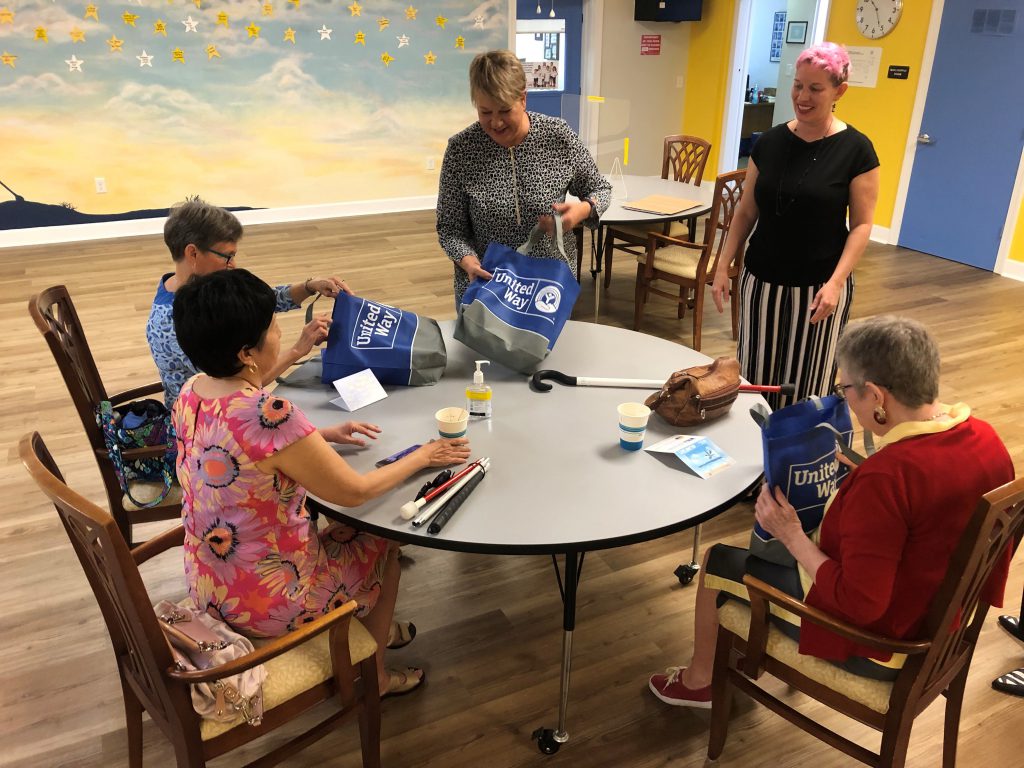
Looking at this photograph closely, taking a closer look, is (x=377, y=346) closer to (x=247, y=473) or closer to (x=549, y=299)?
(x=549, y=299)

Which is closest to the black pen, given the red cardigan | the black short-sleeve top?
the red cardigan

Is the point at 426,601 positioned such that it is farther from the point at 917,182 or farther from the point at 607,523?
the point at 917,182

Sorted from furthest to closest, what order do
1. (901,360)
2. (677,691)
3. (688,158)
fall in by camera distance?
(688,158) < (677,691) < (901,360)

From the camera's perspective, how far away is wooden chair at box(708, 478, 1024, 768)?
133cm

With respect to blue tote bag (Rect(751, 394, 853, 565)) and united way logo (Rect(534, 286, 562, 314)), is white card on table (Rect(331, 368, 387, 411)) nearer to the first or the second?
united way logo (Rect(534, 286, 562, 314))

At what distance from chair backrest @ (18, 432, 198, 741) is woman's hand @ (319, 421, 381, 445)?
1.86 ft

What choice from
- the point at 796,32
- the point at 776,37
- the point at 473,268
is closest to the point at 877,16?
the point at 796,32

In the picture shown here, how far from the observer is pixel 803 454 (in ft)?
5.06

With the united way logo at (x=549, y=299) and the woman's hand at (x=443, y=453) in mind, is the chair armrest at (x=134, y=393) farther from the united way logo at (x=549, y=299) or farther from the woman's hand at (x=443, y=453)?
the united way logo at (x=549, y=299)

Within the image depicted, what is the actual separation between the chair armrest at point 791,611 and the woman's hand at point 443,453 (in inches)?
25.8

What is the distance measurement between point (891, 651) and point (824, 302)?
135 centimetres

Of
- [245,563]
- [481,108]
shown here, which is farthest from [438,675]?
[481,108]

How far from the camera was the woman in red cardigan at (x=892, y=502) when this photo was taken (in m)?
1.35

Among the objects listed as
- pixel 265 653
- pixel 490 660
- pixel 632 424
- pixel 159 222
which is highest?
pixel 632 424
